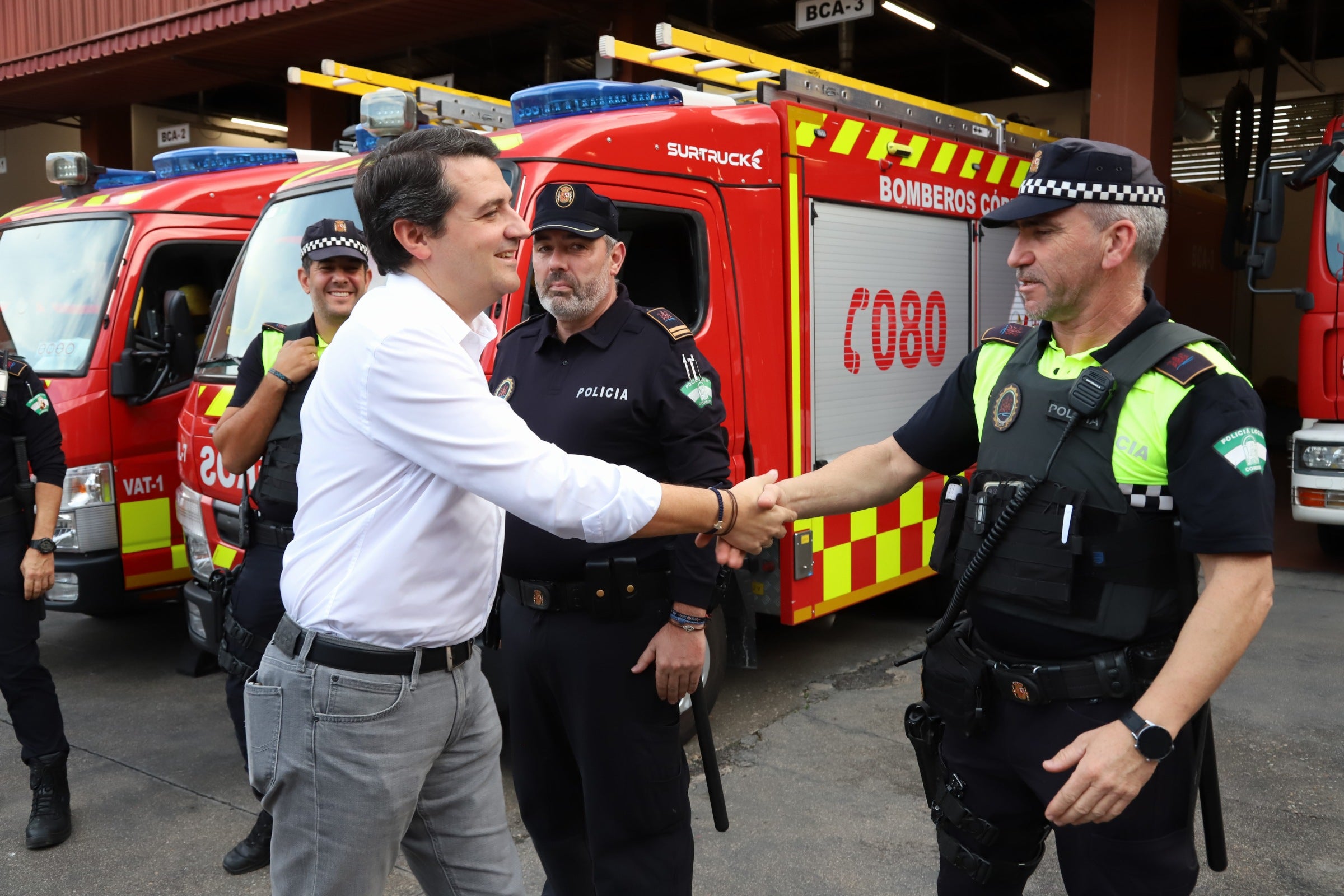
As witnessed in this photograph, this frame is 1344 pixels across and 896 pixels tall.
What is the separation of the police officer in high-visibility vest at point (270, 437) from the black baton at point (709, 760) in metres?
1.33

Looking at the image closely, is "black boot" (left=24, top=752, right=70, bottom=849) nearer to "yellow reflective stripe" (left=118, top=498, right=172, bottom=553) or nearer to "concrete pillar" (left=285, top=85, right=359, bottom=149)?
"yellow reflective stripe" (left=118, top=498, right=172, bottom=553)

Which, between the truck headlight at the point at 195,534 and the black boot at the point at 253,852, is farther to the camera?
the truck headlight at the point at 195,534

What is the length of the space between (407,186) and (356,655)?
787 mm

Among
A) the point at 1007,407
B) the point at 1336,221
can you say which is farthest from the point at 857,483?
the point at 1336,221

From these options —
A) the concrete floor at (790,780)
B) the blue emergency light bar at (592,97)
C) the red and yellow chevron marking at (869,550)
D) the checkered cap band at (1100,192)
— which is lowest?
the concrete floor at (790,780)

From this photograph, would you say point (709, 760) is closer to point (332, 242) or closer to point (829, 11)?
point (332, 242)

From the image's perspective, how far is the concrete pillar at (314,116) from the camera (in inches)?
460

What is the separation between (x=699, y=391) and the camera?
2.66 m

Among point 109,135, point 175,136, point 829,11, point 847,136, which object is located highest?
point 109,135

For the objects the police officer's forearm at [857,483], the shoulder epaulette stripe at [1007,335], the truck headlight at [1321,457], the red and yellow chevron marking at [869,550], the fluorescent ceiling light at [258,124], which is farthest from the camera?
the fluorescent ceiling light at [258,124]

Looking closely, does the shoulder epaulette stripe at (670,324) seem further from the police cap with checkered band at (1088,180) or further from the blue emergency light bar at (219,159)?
the blue emergency light bar at (219,159)

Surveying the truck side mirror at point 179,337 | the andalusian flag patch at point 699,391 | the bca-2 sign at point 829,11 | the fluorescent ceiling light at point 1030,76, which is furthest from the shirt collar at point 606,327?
the fluorescent ceiling light at point 1030,76

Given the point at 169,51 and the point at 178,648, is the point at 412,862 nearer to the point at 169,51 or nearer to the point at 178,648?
the point at 178,648

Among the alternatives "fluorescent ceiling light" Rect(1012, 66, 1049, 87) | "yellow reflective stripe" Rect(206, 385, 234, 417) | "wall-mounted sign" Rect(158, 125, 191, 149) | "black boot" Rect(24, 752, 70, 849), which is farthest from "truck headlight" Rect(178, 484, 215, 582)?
"fluorescent ceiling light" Rect(1012, 66, 1049, 87)
